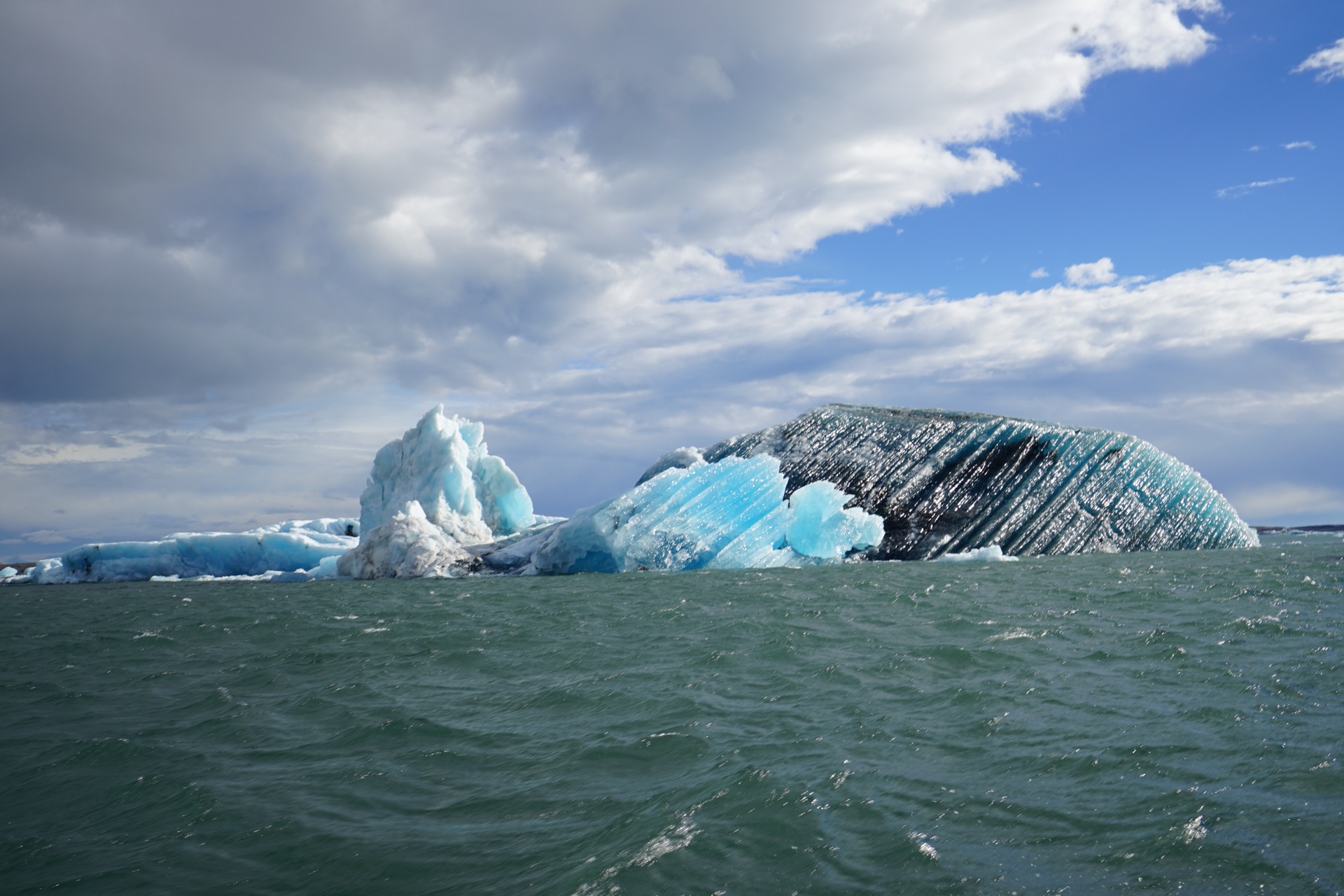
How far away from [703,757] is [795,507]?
62.3ft

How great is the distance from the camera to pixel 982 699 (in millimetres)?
7254

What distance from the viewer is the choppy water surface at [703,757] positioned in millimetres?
4359

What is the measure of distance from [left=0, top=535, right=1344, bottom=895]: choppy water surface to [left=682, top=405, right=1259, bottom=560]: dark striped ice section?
15222 mm

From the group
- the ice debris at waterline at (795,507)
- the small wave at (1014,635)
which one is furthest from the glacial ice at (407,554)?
the small wave at (1014,635)

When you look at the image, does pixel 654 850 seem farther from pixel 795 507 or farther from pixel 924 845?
pixel 795 507

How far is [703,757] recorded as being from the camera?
19.6 ft

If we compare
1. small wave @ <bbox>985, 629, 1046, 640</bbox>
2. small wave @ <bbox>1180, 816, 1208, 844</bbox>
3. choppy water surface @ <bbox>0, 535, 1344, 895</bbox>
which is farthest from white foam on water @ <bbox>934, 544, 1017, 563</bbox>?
small wave @ <bbox>1180, 816, 1208, 844</bbox>

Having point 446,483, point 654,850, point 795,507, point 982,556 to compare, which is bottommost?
point 982,556

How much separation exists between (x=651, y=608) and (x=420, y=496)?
55.6 feet

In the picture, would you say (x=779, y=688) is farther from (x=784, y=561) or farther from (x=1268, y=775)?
(x=784, y=561)

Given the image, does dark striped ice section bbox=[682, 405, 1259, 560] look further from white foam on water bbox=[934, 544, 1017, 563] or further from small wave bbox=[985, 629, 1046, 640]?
small wave bbox=[985, 629, 1046, 640]

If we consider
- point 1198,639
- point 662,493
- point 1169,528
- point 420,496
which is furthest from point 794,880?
point 1169,528

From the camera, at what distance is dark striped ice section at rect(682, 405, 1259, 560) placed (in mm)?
27312

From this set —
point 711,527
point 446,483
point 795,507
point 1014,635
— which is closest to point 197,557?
point 446,483
